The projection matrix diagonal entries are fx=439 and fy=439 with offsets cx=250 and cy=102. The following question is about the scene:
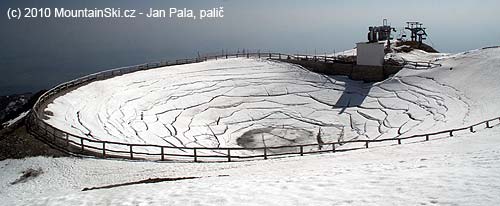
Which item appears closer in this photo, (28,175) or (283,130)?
(28,175)

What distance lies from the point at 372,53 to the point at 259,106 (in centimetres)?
1442

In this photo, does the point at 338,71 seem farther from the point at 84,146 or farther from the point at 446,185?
the point at 446,185

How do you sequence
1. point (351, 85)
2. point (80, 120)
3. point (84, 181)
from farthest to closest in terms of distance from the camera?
point (351, 85)
point (80, 120)
point (84, 181)

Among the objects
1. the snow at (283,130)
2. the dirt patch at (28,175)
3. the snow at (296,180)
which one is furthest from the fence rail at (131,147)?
the dirt patch at (28,175)

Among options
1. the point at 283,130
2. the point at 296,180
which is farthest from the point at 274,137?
the point at 296,180

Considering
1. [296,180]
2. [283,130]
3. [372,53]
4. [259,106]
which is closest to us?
[296,180]

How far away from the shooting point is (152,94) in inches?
1647

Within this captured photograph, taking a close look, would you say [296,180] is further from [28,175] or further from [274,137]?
[274,137]

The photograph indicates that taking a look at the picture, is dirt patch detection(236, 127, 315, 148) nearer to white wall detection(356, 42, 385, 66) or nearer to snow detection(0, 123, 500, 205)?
snow detection(0, 123, 500, 205)

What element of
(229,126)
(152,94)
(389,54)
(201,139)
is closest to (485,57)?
(389,54)

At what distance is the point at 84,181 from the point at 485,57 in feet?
128

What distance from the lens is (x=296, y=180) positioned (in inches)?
563

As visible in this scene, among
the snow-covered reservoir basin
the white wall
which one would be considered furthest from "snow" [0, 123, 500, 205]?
the white wall

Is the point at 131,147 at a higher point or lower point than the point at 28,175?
higher
